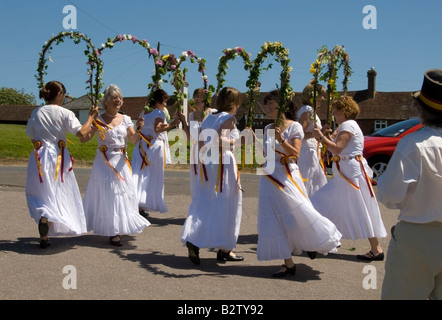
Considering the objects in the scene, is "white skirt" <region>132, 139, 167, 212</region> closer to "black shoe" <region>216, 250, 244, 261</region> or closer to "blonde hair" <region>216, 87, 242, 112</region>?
"black shoe" <region>216, 250, 244, 261</region>

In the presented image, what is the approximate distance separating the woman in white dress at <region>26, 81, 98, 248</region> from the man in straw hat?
4638 millimetres

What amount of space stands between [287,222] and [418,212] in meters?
2.69

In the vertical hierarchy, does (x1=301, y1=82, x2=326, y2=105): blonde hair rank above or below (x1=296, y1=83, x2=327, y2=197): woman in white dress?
above

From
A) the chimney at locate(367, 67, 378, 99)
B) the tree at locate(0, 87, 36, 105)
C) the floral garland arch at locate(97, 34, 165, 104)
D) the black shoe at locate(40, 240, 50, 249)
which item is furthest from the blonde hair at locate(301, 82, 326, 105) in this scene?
the tree at locate(0, 87, 36, 105)

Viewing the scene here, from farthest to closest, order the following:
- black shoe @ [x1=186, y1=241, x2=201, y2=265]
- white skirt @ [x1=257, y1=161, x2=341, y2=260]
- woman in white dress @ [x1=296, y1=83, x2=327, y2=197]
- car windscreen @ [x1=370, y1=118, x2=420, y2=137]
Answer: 1. car windscreen @ [x1=370, y1=118, x2=420, y2=137]
2. woman in white dress @ [x1=296, y1=83, x2=327, y2=197]
3. black shoe @ [x1=186, y1=241, x2=201, y2=265]
4. white skirt @ [x1=257, y1=161, x2=341, y2=260]

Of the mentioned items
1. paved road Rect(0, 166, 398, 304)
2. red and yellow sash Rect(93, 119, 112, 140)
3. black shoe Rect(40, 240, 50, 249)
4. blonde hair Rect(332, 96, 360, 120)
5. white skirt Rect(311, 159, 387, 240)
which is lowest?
→ paved road Rect(0, 166, 398, 304)

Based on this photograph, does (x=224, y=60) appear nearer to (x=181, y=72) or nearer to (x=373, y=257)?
(x=181, y=72)

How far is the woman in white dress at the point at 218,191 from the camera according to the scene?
609cm

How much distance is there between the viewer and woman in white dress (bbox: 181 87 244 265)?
20.0ft

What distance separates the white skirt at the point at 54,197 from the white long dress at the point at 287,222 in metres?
2.57

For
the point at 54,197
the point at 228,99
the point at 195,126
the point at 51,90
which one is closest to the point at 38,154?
the point at 54,197

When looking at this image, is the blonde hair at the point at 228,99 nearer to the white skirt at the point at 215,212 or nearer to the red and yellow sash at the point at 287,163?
the white skirt at the point at 215,212

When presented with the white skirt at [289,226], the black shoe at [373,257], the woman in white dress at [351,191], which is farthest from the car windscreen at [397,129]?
the white skirt at [289,226]
